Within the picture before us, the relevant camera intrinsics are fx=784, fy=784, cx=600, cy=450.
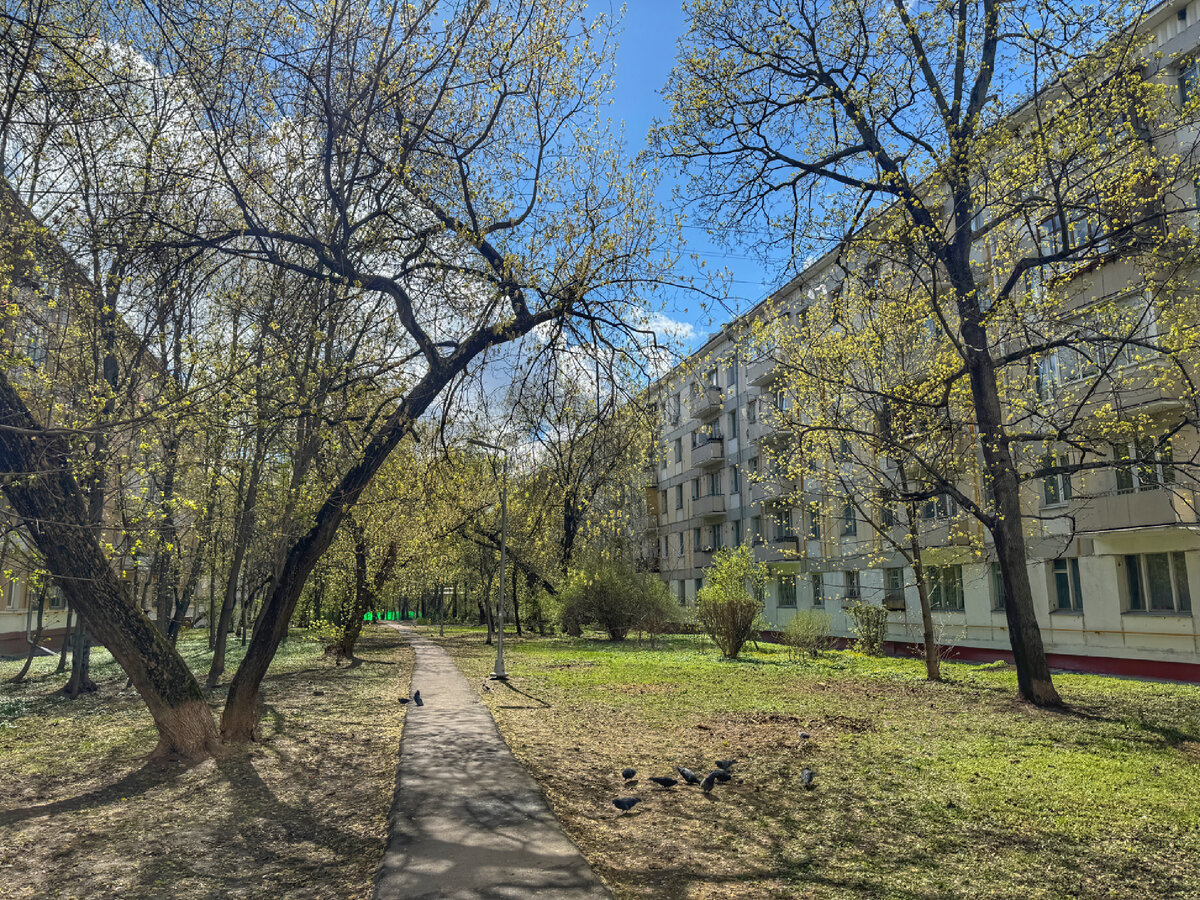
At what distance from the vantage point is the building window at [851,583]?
97.6 ft

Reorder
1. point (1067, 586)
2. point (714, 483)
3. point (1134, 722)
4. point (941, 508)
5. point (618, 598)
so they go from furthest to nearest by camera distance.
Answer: point (714, 483) → point (618, 598) → point (941, 508) → point (1067, 586) → point (1134, 722)

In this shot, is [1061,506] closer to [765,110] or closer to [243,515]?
[765,110]

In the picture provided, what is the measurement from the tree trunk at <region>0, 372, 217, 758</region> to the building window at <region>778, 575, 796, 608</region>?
28.9 m

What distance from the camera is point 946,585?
25562 millimetres

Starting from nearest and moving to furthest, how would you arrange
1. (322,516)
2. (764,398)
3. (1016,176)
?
1. (322,516)
2. (1016,176)
3. (764,398)

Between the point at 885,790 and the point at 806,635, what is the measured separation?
15.5 m

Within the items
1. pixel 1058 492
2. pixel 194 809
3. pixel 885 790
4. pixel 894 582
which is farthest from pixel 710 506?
pixel 194 809

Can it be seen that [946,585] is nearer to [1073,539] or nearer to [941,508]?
[941,508]

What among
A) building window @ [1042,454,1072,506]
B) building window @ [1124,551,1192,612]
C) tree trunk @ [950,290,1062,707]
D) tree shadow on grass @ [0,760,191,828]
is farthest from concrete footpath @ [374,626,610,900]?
building window @ [1042,454,1072,506]

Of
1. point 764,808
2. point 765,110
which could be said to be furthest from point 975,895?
point 765,110

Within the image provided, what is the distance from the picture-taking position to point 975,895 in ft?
14.5

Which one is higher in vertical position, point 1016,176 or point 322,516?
point 1016,176

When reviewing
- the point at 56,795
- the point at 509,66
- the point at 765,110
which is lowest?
the point at 56,795

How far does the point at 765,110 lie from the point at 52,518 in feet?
36.8
